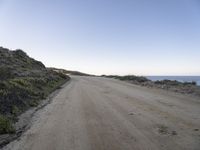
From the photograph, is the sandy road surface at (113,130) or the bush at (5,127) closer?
the sandy road surface at (113,130)

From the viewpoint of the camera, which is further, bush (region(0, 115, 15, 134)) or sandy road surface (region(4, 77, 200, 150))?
bush (region(0, 115, 15, 134))

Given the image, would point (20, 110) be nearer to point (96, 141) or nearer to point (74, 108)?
point (74, 108)

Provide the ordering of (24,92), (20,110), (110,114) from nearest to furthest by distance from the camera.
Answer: (110,114), (20,110), (24,92)

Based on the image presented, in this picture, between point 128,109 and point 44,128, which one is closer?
point 44,128

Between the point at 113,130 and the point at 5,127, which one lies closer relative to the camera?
the point at 113,130

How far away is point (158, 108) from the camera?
498 inches

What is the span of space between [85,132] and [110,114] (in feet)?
9.87

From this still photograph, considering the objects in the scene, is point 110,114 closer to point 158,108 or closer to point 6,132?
point 158,108

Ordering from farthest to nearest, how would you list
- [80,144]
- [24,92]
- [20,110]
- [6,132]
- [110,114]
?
[24,92]
[20,110]
[110,114]
[6,132]
[80,144]

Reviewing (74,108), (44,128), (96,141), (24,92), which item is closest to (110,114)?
(74,108)

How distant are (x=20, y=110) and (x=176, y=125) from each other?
23.2ft

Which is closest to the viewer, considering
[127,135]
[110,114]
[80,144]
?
[80,144]

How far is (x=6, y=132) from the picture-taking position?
28.0ft

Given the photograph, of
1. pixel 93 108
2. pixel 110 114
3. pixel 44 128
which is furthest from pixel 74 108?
pixel 44 128
